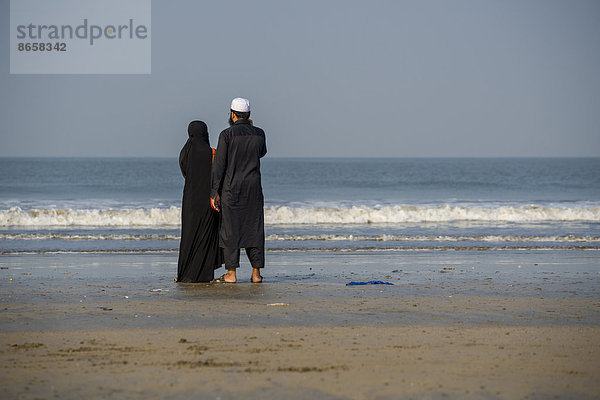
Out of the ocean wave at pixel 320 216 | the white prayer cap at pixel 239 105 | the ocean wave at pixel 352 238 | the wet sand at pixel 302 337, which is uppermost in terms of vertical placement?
the white prayer cap at pixel 239 105

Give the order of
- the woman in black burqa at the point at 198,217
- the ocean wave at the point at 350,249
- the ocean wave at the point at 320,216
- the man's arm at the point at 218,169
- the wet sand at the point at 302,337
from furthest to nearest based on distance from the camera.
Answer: the ocean wave at the point at 320,216
the ocean wave at the point at 350,249
the woman in black burqa at the point at 198,217
the man's arm at the point at 218,169
the wet sand at the point at 302,337

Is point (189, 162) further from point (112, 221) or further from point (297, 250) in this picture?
point (112, 221)

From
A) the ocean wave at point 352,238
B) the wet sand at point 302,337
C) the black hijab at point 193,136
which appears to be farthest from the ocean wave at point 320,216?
the black hijab at point 193,136

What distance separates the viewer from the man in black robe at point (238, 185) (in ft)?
24.5

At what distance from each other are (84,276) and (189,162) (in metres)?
1.98

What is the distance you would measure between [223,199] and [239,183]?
23 cm

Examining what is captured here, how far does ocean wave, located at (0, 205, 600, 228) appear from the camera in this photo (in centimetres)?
1952

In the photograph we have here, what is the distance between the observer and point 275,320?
5.56m

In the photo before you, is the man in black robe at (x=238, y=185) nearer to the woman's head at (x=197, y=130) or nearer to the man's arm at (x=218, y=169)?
the man's arm at (x=218, y=169)

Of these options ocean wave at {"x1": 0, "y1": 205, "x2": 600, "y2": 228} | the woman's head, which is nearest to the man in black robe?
the woman's head

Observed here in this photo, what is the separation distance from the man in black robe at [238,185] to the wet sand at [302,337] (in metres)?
0.45

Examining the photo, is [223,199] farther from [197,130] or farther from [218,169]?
[197,130]

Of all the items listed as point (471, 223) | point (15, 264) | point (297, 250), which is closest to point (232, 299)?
point (15, 264)

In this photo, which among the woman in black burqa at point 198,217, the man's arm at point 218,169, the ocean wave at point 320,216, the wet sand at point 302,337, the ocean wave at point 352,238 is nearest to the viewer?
the wet sand at point 302,337
